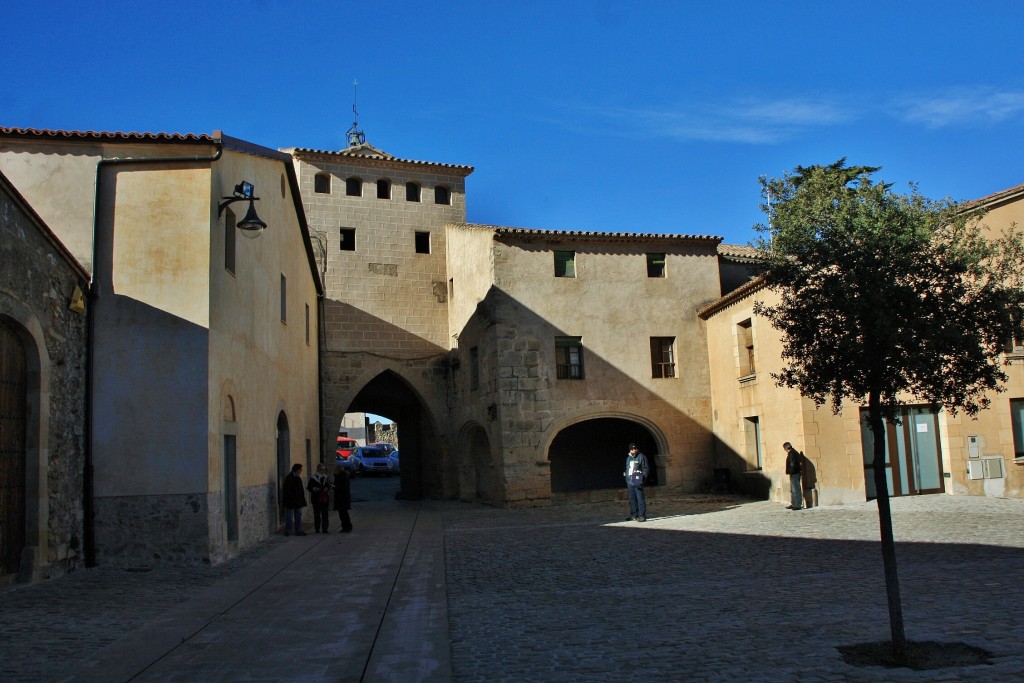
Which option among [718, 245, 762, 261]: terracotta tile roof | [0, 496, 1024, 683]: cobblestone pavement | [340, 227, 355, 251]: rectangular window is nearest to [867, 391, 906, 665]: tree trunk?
[0, 496, 1024, 683]: cobblestone pavement

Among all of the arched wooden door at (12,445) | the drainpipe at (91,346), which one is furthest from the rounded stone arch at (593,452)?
the arched wooden door at (12,445)

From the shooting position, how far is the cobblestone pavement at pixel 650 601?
19.9ft

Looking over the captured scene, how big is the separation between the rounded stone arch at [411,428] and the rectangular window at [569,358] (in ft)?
20.7

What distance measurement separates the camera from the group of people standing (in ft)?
53.7

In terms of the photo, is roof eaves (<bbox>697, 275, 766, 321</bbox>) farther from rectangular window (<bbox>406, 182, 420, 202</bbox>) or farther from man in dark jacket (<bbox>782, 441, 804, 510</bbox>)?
rectangular window (<bbox>406, 182, 420, 202</bbox>)

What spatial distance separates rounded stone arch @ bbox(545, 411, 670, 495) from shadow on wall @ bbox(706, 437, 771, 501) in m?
2.57

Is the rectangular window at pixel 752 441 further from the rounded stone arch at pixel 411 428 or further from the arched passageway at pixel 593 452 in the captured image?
the rounded stone arch at pixel 411 428

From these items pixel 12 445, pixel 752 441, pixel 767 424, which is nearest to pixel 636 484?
pixel 767 424

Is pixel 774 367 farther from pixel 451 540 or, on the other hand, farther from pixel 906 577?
pixel 906 577

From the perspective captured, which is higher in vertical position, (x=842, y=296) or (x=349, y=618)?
(x=842, y=296)

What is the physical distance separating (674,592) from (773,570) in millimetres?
1864

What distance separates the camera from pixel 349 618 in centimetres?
809

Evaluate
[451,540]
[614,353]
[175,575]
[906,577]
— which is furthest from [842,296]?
[614,353]

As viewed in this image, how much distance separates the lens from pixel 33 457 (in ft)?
32.4
